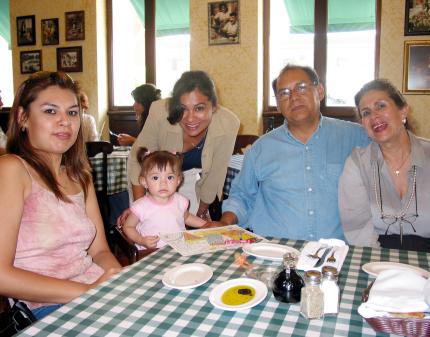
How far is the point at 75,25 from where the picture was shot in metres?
6.85

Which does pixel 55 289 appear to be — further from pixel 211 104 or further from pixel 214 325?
pixel 211 104

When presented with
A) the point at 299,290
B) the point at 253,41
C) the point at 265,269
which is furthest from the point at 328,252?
the point at 253,41

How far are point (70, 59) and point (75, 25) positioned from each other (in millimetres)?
552

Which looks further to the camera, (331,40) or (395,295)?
(331,40)

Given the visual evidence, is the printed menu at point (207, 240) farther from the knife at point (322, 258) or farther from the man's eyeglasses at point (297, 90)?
the man's eyeglasses at point (297, 90)

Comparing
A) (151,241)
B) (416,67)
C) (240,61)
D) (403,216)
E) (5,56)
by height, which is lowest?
(151,241)

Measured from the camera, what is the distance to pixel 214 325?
3.42 feet

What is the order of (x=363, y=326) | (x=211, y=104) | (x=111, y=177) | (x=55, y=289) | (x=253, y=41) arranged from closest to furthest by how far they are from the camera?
1. (x=363, y=326)
2. (x=55, y=289)
3. (x=211, y=104)
4. (x=111, y=177)
5. (x=253, y=41)

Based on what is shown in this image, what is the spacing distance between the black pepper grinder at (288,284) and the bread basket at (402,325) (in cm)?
21

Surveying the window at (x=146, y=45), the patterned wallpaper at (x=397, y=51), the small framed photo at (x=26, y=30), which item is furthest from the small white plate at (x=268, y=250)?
the small framed photo at (x=26, y=30)

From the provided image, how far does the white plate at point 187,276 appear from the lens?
126cm

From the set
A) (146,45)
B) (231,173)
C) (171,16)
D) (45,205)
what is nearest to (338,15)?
(171,16)

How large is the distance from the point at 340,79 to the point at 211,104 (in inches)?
152

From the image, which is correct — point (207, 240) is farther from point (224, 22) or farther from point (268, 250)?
point (224, 22)
